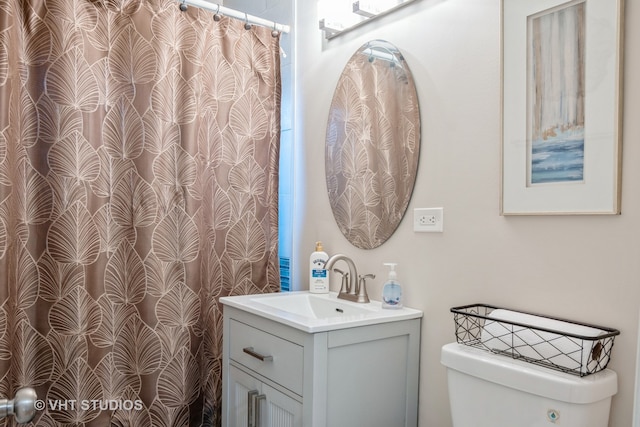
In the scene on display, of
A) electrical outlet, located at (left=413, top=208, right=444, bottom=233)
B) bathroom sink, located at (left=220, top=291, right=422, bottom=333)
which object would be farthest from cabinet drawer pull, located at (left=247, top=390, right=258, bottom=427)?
electrical outlet, located at (left=413, top=208, right=444, bottom=233)

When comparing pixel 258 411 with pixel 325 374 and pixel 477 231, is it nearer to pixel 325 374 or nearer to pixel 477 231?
pixel 325 374

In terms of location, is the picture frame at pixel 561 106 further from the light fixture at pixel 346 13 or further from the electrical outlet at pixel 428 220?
the light fixture at pixel 346 13

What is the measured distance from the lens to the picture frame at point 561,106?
48.2 inches

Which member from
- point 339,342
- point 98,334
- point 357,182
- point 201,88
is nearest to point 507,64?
point 357,182

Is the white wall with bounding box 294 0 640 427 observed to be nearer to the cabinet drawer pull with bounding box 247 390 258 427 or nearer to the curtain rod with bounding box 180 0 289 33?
the curtain rod with bounding box 180 0 289 33

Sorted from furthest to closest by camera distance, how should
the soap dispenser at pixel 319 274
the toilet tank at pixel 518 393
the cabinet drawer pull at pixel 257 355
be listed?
the soap dispenser at pixel 319 274 < the cabinet drawer pull at pixel 257 355 < the toilet tank at pixel 518 393

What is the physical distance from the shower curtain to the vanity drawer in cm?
33

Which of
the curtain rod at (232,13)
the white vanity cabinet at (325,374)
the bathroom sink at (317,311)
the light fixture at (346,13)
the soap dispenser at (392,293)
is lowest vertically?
Result: the white vanity cabinet at (325,374)

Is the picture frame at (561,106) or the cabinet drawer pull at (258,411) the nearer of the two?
the picture frame at (561,106)

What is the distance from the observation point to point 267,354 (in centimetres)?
165

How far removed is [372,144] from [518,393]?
1037 mm

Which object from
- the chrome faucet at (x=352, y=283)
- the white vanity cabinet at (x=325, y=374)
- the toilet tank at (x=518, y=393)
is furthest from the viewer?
the chrome faucet at (x=352, y=283)

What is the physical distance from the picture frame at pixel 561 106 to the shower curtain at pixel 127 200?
1154 mm

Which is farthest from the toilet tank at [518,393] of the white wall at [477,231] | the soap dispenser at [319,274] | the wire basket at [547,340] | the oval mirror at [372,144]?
the soap dispenser at [319,274]
